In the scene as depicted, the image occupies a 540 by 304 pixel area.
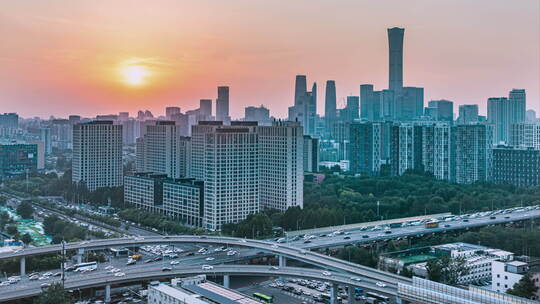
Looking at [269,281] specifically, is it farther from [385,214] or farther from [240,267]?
[385,214]

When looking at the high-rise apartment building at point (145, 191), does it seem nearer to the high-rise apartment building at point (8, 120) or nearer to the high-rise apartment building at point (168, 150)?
the high-rise apartment building at point (168, 150)

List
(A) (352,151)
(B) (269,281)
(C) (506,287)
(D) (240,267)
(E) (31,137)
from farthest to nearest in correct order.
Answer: (E) (31,137) → (A) (352,151) → (B) (269,281) → (D) (240,267) → (C) (506,287)

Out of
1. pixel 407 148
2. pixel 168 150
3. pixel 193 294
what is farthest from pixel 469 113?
pixel 193 294

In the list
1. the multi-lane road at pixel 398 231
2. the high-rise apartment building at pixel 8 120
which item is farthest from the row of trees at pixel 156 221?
the high-rise apartment building at pixel 8 120

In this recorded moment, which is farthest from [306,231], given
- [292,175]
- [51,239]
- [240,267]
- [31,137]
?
[31,137]

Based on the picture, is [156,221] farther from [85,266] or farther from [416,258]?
[416,258]

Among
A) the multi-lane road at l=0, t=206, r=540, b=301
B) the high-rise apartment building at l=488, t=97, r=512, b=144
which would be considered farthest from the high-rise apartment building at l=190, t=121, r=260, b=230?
the high-rise apartment building at l=488, t=97, r=512, b=144
